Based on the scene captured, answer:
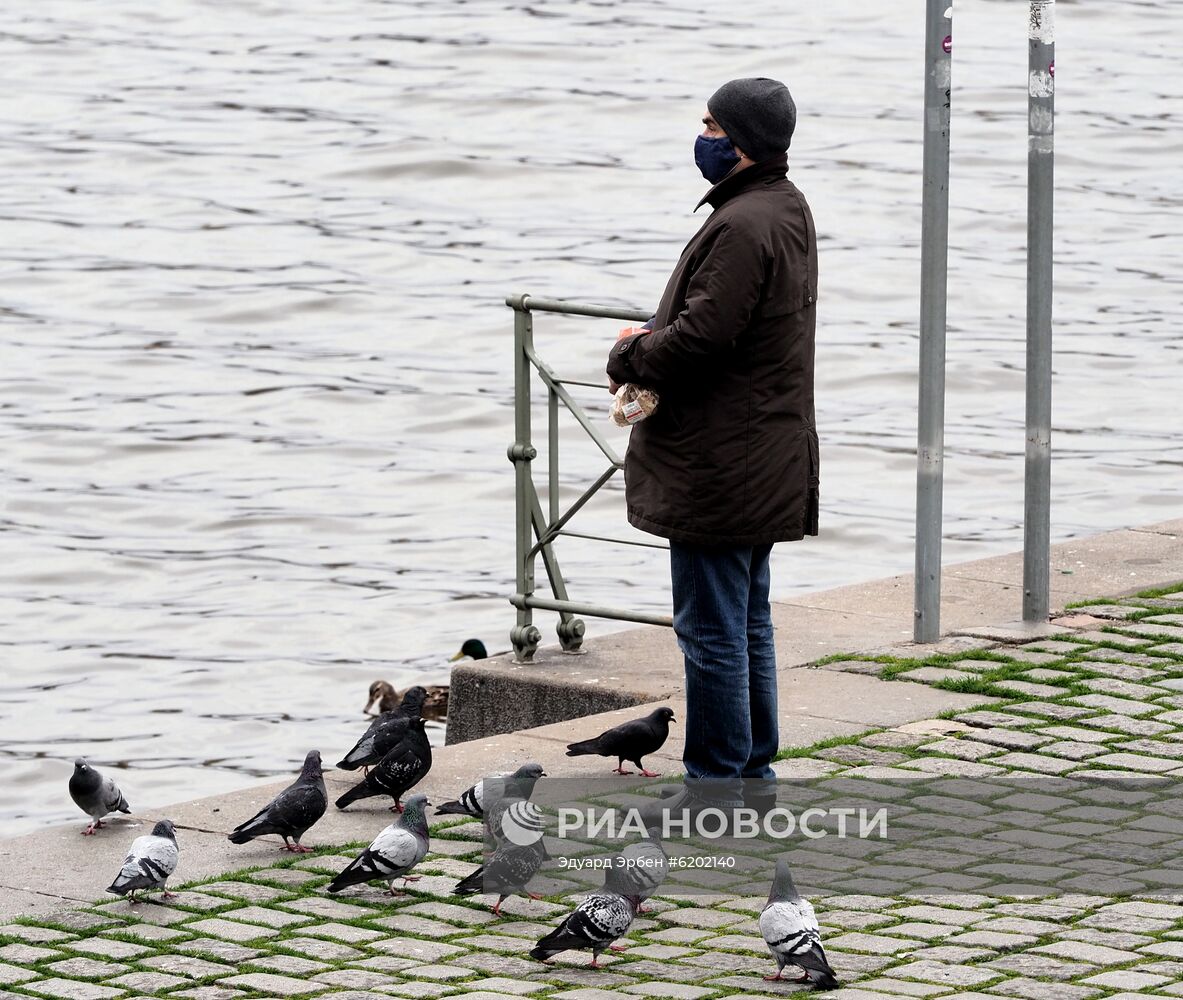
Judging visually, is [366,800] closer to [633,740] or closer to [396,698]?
[633,740]

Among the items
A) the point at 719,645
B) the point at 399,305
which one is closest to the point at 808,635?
the point at 719,645

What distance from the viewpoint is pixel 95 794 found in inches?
281

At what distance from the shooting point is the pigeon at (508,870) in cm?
608

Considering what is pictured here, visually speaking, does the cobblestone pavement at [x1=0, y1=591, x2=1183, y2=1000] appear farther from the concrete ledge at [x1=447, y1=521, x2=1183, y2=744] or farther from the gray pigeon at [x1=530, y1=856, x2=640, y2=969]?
the concrete ledge at [x1=447, y1=521, x2=1183, y2=744]

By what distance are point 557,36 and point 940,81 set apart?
21.8 m

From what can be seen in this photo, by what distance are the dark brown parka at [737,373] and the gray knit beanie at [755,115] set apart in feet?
0.22

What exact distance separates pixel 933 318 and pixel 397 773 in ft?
9.41

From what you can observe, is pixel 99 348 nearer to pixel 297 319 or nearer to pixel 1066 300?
pixel 297 319

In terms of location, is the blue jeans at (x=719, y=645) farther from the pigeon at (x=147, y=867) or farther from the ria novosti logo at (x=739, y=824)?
the pigeon at (x=147, y=867)

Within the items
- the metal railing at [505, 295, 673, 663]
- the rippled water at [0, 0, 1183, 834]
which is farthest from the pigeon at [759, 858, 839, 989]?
the rippled water at [0, 0, 1183, 834]

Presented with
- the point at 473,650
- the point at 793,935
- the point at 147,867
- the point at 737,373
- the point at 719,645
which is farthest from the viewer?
the point at 473,650

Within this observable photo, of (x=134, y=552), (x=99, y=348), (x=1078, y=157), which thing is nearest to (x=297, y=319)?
(x=99, y=348)

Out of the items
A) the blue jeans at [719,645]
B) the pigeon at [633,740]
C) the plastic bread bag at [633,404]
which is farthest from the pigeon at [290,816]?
the plastic bread bag at [633,404]

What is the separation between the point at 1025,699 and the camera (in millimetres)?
7898
